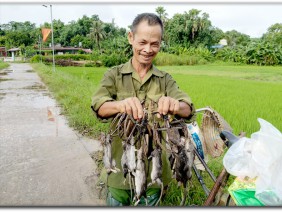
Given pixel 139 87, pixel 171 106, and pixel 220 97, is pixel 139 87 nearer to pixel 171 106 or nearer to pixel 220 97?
pixel 171 106

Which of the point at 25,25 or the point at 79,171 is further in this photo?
the point at 25,25

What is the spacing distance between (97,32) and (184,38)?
97cm

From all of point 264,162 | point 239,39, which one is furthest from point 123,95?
point 239,39

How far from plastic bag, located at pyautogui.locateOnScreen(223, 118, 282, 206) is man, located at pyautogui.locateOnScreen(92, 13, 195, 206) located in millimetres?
341

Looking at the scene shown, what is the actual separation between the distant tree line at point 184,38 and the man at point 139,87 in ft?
4.15

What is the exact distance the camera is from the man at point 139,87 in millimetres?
1225

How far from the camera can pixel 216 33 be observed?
3.50 m

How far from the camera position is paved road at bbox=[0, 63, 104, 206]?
2582 millimetres

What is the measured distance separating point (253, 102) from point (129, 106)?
307 centimetres

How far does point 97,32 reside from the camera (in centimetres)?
390

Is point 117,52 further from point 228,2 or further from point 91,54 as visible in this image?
point 228,2

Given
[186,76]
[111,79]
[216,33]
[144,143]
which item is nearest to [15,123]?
[186,76]

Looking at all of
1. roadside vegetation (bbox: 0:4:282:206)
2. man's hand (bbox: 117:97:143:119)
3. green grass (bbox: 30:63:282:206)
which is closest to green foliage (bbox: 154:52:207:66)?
roadside vegetation (bbox: 0:4:282:206)

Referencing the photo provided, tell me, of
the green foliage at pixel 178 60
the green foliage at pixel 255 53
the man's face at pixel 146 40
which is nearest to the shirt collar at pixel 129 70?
the man's face at pixel 146 40
